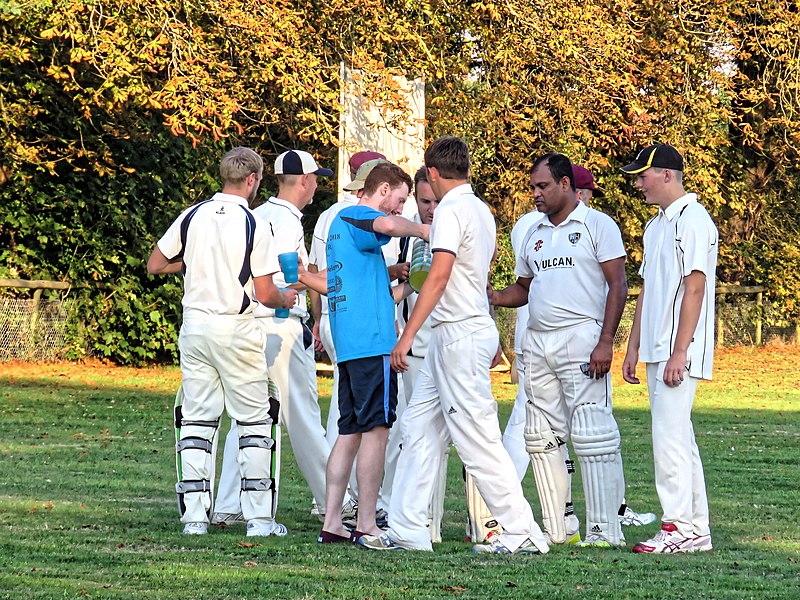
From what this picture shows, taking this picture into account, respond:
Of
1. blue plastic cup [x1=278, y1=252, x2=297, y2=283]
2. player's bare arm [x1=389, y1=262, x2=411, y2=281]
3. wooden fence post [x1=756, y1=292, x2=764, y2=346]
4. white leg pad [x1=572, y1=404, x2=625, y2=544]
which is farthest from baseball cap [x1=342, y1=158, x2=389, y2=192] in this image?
wooden fence post [x1=756, y1=292, x2=764, y2=346]

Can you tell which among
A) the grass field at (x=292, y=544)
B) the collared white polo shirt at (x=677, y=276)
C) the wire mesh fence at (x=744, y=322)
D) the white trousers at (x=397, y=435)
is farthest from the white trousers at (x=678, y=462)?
the wire mesh fence at (x=744, y=322)

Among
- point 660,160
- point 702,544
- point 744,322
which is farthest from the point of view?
point 744,322

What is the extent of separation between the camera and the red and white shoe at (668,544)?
23.7 ft

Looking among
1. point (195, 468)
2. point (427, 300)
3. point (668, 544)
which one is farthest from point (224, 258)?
Answer: point (668, 544)

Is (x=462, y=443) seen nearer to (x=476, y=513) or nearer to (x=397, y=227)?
(x=476, y=513)

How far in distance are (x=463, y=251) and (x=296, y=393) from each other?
1.88 metres

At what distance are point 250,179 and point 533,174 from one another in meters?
1.64

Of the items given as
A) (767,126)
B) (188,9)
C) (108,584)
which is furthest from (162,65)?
(767,126)

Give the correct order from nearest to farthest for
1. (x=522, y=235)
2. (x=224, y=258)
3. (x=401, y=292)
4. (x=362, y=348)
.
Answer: (x=362, y=348) → (x=224, y=258) → (x=401, y=292) → (x=522, y=235)

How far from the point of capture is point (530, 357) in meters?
7.78

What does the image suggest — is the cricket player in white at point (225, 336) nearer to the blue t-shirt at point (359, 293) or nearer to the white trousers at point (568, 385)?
the blue t-shirt at point (359, 293)

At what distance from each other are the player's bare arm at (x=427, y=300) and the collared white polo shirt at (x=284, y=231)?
1.43m

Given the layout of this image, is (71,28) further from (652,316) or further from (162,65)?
(652,316)

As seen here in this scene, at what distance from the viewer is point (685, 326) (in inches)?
286
